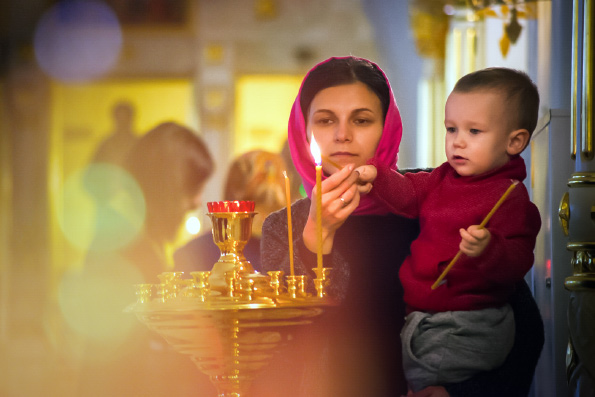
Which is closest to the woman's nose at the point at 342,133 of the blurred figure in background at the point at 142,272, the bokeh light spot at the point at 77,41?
the blurred figure in background at the point at 142,272

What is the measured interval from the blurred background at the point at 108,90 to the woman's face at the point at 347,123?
601cm

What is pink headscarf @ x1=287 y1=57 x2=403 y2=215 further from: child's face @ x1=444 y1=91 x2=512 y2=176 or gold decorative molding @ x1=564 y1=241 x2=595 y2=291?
gold decorative molding @ x1=564 y1=241 x2=595 y2=291

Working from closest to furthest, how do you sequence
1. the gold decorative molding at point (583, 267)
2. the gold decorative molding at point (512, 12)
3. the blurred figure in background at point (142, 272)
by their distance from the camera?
the gold decorative molding at point (583, 267)
the gold decorative molding at point (512, 12)
the blurred figure in background at point (142, 272)

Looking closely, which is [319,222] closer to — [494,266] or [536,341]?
[494,266]

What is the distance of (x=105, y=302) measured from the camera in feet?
22.0

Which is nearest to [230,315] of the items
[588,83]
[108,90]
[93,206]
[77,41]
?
[588,83]

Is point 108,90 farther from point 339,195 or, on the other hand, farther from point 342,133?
point 339,195

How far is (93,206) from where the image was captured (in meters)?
8.16

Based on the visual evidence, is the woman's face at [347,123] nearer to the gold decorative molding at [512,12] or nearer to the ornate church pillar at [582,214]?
the ornate church pillar at [582,214]

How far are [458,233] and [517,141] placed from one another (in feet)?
0.59

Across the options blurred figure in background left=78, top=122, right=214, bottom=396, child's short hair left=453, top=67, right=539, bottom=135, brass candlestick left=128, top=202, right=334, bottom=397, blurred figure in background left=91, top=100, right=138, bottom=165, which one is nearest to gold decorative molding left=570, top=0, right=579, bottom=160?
child's short hair left=453, top=67, right=539, bottom=135

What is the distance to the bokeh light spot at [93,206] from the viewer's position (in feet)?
25.1

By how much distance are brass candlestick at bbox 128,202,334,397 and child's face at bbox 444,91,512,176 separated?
331 mm

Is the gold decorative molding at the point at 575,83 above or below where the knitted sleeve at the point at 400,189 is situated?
above
